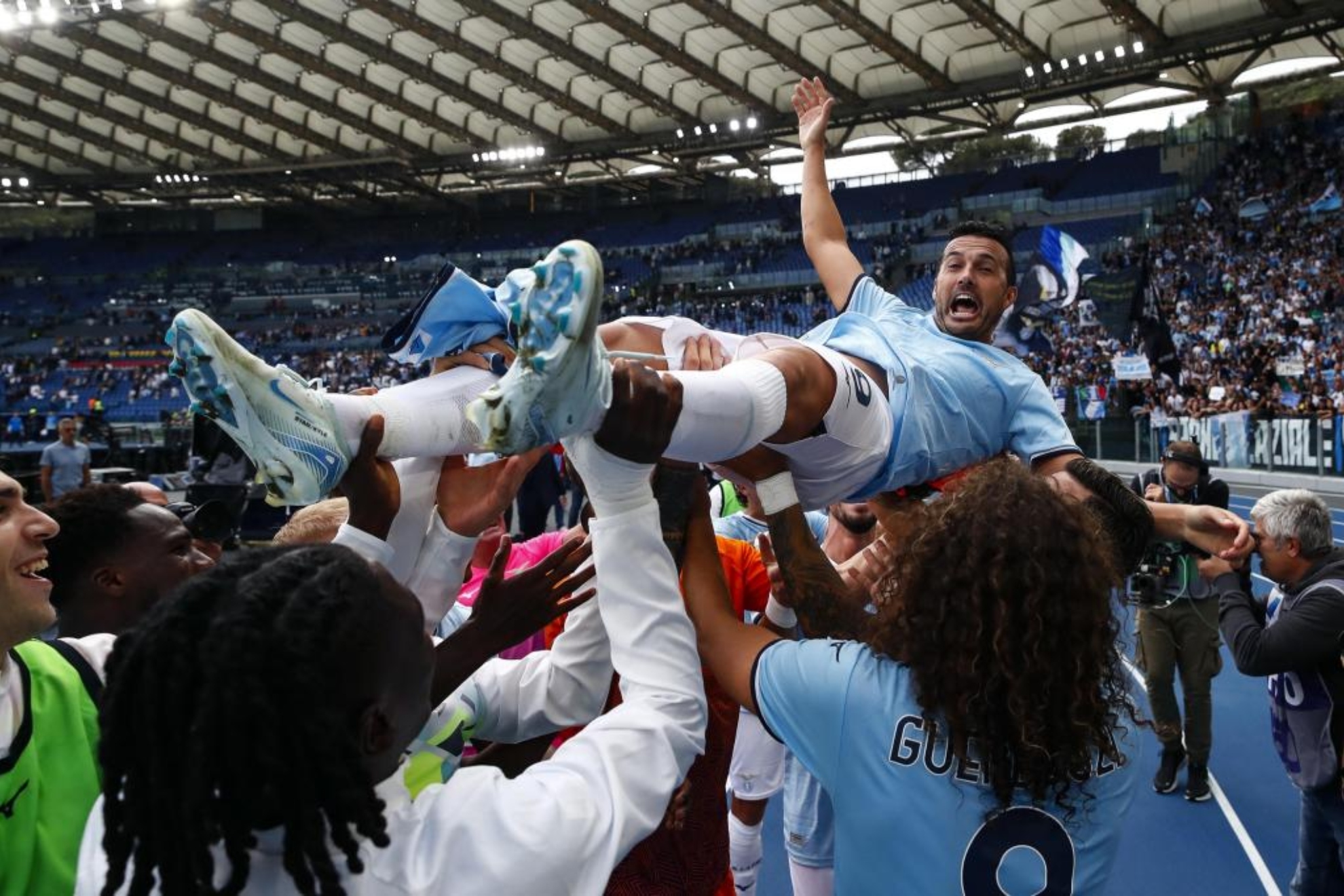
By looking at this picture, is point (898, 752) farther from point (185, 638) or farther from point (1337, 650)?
point (1337, 650)

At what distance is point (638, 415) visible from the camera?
1544 millimetres

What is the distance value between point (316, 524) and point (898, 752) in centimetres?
177

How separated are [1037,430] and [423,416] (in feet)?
5.76

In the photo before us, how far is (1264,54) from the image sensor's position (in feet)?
74.3

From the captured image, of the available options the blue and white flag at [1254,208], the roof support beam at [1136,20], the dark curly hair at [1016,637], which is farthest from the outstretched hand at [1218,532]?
the blue and white flag at [1254,208]

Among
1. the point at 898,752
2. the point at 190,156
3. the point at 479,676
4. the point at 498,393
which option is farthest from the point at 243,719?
the point at 190,156

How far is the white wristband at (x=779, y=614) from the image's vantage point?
240 cm

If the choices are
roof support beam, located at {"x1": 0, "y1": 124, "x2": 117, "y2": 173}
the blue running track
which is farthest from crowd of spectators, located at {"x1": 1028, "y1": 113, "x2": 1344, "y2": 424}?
roof support beam, located at {"x1": 0, "y1": 124, "x2": 117, "y2": 173}

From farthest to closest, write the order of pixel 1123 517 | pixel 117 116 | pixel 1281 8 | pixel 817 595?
1. pixel 117 116
2. pixel 1281 8
3. pixel 1123 517
4. pixel 817 595

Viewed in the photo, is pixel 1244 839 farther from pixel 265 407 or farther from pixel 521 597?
pixel 265 407

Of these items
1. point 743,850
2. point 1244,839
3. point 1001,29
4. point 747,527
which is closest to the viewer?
point 743,850

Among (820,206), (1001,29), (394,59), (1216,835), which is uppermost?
(394,59)

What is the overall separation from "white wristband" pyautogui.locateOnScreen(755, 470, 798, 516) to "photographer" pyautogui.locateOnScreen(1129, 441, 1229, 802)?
138 inches

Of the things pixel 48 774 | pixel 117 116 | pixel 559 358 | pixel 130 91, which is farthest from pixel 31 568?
pixel 117 116
